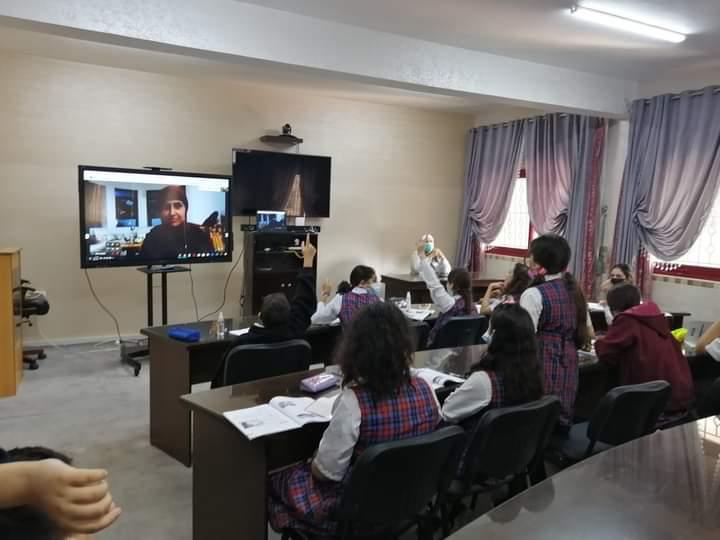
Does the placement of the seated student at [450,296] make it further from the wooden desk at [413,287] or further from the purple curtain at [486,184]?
the purple curtain at [486,184]

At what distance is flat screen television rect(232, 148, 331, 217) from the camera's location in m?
6.19

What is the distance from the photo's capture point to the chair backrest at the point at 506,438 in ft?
6.53

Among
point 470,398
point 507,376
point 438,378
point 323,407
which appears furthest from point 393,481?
point 438,378

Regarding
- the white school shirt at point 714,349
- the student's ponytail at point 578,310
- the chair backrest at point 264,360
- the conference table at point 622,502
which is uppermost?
the student's ponytail at point 578,310

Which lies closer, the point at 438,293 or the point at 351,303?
the point at 351,303

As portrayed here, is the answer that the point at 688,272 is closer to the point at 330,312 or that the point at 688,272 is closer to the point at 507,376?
the point at 330,312

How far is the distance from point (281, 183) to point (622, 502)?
5653 millimetres

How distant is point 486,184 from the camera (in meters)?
7.27

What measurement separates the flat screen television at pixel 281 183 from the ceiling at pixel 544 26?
2543 millimetres

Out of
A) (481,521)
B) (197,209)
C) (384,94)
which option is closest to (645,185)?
(384,94)

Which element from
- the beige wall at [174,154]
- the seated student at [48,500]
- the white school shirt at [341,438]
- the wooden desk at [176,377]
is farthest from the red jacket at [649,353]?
the beige wall at [174,154]

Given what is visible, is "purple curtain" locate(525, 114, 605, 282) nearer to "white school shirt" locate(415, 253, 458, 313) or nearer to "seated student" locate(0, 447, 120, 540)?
"white school shirt" locate(415, 253, 458, 313)

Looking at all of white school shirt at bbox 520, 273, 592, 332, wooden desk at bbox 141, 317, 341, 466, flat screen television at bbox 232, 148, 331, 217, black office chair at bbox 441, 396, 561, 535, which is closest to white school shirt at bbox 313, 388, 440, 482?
black office chair at bbox 441, 396, 561, 535

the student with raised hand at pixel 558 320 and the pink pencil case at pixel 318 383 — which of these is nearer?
the pink pencil case at pixel 318 383
